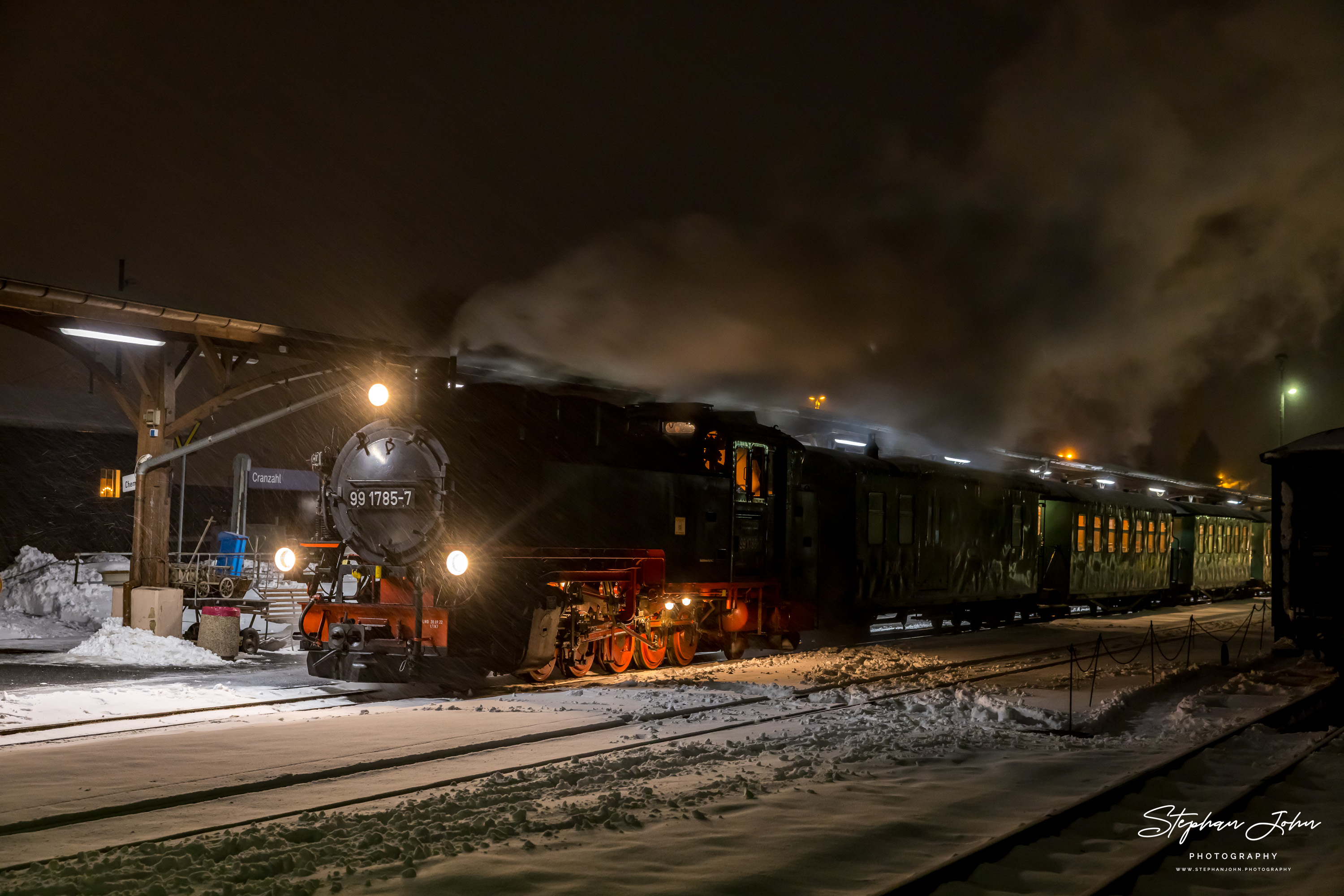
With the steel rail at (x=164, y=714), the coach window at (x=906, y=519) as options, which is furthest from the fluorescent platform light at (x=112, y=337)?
the coach window at (x=906, y=519)

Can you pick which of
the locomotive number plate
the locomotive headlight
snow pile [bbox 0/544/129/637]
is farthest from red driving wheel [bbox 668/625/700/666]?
→ snow pile [bbox 0/544/129/637]

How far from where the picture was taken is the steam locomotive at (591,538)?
35.0ft

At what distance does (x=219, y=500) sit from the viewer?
39344 millimetres

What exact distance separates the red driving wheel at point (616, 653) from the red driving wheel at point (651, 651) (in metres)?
0.10

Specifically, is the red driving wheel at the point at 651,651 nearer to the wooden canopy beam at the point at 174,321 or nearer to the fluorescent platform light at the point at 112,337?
the wooden canopy beam at the point at 174,321

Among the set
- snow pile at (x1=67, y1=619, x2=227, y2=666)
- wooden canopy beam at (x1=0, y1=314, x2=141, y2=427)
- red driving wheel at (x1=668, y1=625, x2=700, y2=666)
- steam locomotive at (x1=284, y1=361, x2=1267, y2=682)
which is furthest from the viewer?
red driving wheel at (x1=668, y1=625, x2=700, y2=666)

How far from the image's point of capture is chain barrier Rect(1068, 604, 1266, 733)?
11.4 meters

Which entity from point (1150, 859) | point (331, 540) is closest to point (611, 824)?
point (1150, 859)

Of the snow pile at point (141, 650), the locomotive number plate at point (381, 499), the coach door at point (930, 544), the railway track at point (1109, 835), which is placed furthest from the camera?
the coach door at point (930, 544)

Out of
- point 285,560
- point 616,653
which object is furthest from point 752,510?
point 285,560

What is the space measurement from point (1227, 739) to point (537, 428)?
7.21 meters

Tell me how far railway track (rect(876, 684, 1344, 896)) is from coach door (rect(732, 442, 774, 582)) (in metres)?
6.94

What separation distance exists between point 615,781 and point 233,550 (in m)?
15.6

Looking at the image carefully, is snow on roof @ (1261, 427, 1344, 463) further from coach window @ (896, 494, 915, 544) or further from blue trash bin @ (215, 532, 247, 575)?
blue trash bin @ (215, 532, 247, 575)
